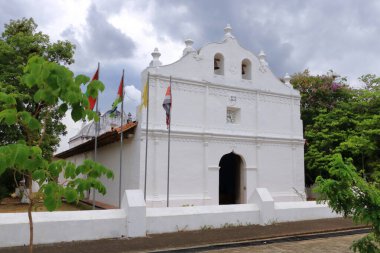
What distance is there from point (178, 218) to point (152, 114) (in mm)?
5405

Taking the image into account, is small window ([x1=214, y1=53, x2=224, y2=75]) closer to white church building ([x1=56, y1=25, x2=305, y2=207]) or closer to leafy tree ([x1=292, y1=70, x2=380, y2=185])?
white church building ([x1=56, y1=25, x2=305, y2=207])

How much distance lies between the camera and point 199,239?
9.95 metres

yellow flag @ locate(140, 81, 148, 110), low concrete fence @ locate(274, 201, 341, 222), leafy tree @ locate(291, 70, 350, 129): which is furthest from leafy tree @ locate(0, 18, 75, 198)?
leafy tree @ locate(291, 70, 350, 129)

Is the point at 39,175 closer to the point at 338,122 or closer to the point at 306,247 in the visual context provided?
the point at 306,247

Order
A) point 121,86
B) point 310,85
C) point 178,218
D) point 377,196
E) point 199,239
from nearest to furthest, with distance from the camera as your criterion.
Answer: point 377,196
point 199,239
point 178,218
point 121,86
point 310,85

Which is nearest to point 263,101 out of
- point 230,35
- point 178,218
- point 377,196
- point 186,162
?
point 230,35

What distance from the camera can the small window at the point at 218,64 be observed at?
17.5m

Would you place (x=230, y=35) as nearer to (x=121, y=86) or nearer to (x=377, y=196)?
(x=121, y=86)

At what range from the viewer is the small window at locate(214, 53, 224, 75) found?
17453 millimetres

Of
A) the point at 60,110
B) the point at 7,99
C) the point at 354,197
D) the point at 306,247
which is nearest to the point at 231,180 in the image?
the point at 306,247

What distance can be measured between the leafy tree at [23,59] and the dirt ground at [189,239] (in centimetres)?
871

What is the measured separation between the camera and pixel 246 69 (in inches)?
727

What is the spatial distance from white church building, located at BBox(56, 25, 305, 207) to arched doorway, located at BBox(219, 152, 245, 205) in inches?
1.9

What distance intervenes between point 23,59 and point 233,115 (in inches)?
397
